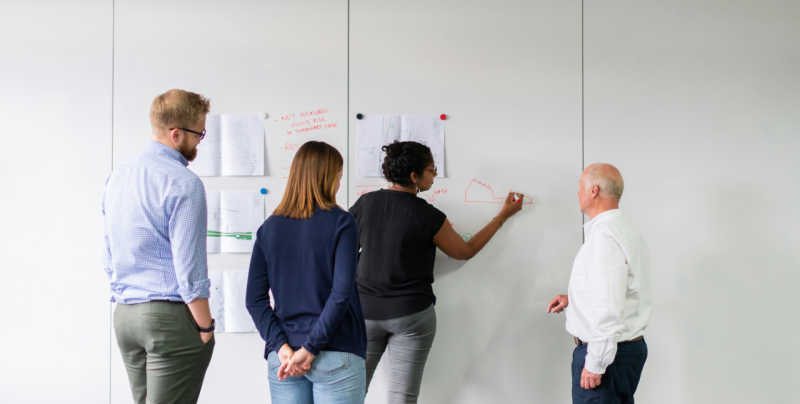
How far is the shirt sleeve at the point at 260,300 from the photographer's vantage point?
4.75 ft

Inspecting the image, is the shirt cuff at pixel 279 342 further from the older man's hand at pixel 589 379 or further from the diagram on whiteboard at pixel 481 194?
the diagram on whiteboard at pixel 481 194

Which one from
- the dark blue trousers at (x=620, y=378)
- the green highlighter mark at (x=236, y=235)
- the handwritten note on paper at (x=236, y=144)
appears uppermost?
the handwritten note on paper at (x=236, y=144)

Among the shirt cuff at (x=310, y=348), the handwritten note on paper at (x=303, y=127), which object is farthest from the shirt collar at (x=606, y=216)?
the handwritten note on paper at (x=303, y=127)

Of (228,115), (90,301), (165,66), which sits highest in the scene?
(165,66)

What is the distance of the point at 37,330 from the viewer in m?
2.32

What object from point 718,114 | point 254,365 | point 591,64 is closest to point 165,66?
point 254,365

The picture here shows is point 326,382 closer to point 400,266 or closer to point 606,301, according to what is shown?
point 400,266

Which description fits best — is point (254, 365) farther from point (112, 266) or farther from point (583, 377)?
point (583, 377)

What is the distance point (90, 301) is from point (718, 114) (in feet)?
10.9

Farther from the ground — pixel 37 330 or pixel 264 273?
pixel 264 273

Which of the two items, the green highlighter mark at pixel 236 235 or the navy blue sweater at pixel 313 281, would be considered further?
the green highlighter mark at pixel 236 235

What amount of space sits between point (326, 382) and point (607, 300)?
94 cm

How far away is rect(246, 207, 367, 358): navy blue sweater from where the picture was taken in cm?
138

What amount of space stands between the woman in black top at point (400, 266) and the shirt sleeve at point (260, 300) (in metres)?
0.52
